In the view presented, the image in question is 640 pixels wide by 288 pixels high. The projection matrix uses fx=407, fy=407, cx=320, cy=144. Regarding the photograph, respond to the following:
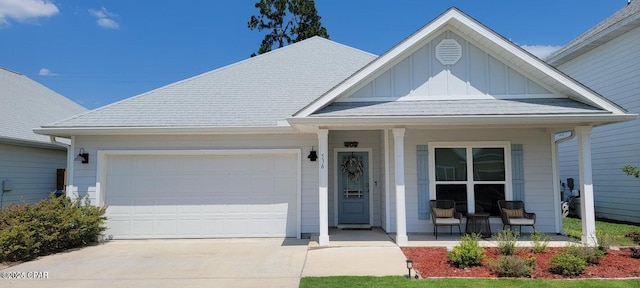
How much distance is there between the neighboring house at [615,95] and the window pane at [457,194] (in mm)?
5946

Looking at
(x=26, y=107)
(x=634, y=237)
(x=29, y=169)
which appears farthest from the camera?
(x=26, y=107)

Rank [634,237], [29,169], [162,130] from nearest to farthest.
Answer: [634,237], [162,130], [29,169]

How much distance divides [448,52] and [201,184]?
6515 millimetres

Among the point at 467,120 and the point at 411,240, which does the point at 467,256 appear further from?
the point at 467,120

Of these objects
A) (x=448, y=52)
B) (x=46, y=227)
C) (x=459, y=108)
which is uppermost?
(x=448, y=52)

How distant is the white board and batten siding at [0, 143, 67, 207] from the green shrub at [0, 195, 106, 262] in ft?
10.0

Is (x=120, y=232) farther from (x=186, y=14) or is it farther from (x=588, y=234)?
(x=186, y=14)

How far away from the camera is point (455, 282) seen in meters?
5.62

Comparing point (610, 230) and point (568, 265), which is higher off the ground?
point (568, 265)

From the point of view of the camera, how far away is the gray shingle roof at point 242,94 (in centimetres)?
986

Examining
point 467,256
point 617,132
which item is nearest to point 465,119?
point 467,256

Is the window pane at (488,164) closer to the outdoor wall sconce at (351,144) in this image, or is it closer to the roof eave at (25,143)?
the outdoor wall sconce at (351,144)

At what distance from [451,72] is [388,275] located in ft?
15.7

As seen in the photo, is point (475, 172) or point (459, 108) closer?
point (459, 108)
